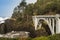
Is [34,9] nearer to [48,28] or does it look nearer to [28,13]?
[28,13]

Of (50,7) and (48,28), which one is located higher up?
(50,7)

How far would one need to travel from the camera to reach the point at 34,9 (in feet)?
163

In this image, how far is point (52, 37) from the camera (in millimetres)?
20766

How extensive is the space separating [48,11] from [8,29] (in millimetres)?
8862

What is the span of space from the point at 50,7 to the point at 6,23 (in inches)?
352

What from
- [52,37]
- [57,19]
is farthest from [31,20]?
[52,37]

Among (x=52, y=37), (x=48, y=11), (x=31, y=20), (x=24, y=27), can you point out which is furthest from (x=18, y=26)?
(x=52, y=37)

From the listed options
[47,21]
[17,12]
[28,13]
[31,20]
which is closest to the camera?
[47,21]

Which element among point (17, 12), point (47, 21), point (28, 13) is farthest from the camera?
point (17, 12)

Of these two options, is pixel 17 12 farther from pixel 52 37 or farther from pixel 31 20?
pixel 52 37

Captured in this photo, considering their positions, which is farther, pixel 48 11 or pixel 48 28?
pixel 48 11

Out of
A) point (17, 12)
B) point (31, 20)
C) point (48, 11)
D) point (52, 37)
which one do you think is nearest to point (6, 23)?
point (31, 20)

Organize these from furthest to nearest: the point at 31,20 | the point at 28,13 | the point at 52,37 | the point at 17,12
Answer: the point at 17,12, the point at 28,13, the point at 31,20, the point at 52,37

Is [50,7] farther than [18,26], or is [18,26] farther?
[50,7]
